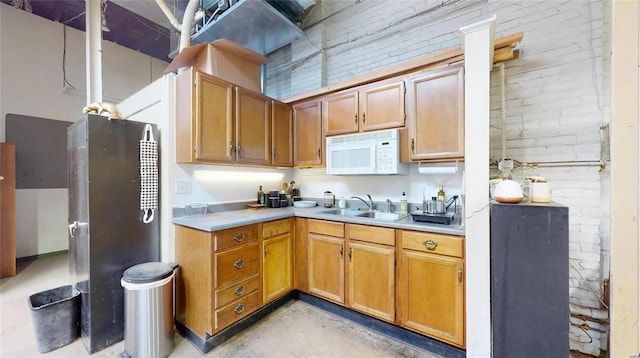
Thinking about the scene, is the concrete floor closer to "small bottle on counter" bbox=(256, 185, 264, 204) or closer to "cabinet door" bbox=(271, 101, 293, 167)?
"small bottle on counter" bbox=(256, 185, 264, 204)

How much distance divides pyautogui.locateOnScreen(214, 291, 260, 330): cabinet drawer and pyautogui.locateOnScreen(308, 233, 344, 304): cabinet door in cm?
59

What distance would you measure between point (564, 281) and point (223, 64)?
3089mm

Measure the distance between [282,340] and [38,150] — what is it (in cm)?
479

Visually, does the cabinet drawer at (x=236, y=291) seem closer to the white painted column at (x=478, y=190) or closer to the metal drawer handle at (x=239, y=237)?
the metal drawer handle at (x=239, y=237)

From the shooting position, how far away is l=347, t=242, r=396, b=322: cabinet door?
2016 millimetres

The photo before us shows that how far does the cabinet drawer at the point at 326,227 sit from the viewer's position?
7.48ft

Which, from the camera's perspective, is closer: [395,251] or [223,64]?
[395,251]

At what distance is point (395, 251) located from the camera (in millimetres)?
1991

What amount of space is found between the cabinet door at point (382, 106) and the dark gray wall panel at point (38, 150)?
16.1 feet

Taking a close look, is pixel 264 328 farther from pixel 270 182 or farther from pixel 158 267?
pixel 270 182

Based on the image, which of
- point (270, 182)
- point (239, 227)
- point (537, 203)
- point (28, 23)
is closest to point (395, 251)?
point (537, 203)

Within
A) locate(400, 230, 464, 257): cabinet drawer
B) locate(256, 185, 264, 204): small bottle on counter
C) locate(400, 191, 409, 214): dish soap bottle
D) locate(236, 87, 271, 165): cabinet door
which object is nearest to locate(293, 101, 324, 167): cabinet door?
locate(236, 87, 271, 165): cabinet door

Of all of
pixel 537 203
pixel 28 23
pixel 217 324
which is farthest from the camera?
pixel 28 23

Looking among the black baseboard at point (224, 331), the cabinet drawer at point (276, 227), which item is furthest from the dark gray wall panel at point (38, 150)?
the cabinet drawer at point (276, 227)
